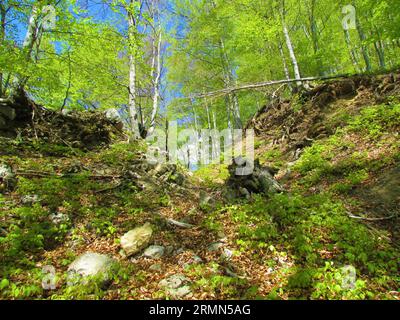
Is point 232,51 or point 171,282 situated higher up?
point 232,51

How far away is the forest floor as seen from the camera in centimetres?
340

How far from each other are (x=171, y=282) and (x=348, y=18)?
17750 mm

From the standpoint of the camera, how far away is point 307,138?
9789mm

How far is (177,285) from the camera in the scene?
3502mm

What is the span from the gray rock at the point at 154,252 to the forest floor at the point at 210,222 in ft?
0.17

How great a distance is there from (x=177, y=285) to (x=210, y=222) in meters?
1.90

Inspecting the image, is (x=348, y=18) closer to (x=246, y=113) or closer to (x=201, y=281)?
(x=246, y=113)

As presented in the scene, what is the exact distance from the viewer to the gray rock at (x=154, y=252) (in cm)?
420

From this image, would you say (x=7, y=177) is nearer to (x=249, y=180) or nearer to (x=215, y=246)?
(x=215, y=246)

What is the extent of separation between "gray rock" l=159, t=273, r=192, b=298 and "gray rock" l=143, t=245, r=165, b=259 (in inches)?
24.9

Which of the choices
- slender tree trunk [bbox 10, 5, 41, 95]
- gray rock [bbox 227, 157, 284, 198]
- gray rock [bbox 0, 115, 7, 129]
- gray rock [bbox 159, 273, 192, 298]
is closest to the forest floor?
gray rock [bbox 159, 273, 192, 298]

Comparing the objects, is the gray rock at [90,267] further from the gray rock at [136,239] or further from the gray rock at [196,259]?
the gray rock at [196,259]

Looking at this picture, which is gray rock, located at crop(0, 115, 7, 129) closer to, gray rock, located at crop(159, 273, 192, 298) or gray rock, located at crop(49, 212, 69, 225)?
gray rock, located at crop(49, 212, 69, 225)
